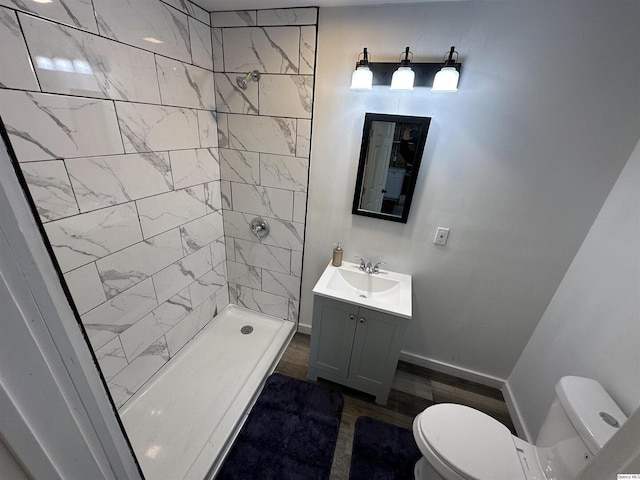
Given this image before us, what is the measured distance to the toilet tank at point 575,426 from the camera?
94 centimetres

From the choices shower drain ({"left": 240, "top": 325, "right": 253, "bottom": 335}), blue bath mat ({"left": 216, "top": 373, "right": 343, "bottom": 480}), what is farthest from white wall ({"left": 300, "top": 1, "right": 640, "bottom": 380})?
shower drain ({"left": 240, "top": 325, "right": 253, "bottom": 335})

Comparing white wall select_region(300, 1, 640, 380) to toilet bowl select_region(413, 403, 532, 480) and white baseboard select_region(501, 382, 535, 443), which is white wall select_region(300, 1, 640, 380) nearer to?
white baseboard select_region(501, 382, 535, 443)

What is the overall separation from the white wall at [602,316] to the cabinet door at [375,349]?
2.72 ft

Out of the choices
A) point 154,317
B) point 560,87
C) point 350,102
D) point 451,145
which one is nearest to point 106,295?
point 154,317

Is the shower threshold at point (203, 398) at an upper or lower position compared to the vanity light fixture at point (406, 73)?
lower

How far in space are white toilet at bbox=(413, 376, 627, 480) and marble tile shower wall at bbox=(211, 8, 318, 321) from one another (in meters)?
1.30

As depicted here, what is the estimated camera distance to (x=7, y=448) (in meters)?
0.33

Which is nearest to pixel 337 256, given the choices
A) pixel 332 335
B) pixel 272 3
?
pixel 332 335

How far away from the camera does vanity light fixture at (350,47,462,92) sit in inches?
49.1

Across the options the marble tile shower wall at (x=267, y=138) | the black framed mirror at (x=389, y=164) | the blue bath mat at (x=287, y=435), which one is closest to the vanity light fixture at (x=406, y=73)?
the black framed mirror at (x=389, y=164)

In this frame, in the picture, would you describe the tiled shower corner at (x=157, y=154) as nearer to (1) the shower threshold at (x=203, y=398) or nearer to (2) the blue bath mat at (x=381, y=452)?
(1) the shower threshold at (x=203, y=398)

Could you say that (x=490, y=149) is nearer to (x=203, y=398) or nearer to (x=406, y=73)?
(x=406, y=73)

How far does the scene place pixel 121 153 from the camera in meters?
1.25

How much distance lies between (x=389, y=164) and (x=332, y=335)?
1.12 meters
